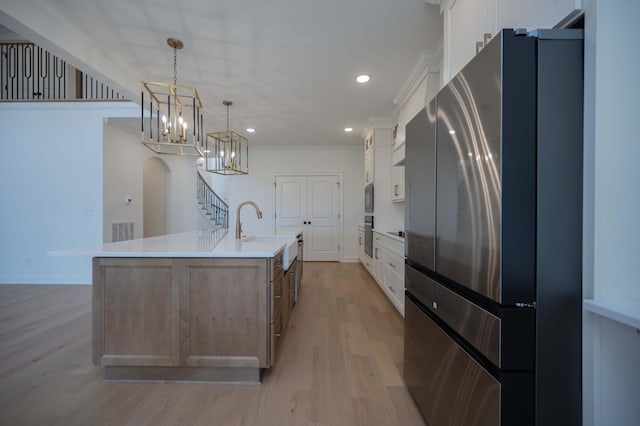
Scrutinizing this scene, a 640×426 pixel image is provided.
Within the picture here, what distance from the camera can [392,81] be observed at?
3379 millimetres

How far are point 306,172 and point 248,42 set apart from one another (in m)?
4.17

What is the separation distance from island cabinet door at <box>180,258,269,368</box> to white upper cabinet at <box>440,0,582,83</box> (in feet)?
5.82

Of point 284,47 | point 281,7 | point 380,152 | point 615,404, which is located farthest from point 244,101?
point 615,404

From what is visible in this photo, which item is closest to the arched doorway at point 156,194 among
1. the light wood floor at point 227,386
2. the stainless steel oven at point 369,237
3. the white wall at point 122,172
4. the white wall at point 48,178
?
the white wall at point 122,172

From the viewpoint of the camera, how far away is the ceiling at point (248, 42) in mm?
2170

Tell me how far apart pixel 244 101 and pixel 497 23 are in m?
3.25

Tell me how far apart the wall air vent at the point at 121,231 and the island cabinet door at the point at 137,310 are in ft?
10.6

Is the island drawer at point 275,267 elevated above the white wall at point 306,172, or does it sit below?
below

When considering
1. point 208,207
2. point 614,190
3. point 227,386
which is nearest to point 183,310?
point 227,386

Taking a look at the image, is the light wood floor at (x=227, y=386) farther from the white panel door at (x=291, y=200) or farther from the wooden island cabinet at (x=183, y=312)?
the white panel door at (x=291, y=200)

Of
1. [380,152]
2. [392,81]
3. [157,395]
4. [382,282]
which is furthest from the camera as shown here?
[380,152]

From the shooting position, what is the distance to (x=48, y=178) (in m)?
4.30

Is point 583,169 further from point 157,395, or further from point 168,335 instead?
point 157,395

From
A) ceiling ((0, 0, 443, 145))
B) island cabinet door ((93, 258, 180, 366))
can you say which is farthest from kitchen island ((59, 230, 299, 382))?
ceiling ((0, 0, 443, 145))
